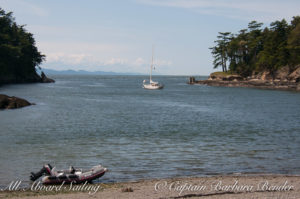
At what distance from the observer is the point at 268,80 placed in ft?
387

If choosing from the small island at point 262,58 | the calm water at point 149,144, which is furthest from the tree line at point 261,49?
the calm water at point 149,144

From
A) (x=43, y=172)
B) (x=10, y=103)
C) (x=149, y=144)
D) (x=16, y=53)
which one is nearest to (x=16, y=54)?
(x=16, y=53)

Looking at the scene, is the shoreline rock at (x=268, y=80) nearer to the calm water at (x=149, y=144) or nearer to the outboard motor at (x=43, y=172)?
the calm water at (x=149, y=144)

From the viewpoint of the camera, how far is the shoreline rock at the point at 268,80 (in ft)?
349

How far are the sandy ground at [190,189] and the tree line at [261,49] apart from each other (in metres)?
98.6

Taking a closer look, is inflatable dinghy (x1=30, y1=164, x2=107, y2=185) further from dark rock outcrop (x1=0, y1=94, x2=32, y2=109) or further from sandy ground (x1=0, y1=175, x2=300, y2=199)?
dark rock outcrop (x1=0, y1=94, x2=32, y2=109)

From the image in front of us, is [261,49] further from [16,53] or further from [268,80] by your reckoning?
[16,53]

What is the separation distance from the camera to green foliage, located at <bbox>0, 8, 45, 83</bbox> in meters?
114

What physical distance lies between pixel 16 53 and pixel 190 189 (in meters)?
114

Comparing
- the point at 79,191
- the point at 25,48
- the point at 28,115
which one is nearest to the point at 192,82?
the point at 25,48

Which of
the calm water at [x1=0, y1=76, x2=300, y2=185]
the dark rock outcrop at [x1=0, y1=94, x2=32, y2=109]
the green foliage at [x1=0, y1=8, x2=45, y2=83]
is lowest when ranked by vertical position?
the calm water at [x1=0, y1=76, x2=300, y2=185]

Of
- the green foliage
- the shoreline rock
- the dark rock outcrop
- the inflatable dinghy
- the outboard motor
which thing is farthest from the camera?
the green foliage

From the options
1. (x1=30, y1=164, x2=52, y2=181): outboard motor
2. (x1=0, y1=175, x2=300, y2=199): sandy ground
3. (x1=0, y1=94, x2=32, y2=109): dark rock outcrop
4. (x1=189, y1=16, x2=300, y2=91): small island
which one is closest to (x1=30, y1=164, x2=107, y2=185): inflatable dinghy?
(x1=30, y1=164, x2=52, y2=181): outboard motor

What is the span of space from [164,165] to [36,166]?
822cm
